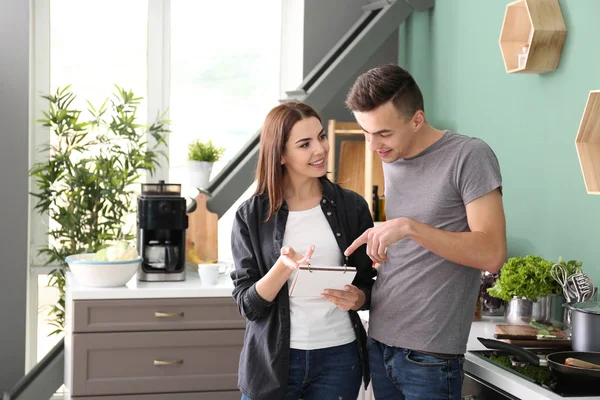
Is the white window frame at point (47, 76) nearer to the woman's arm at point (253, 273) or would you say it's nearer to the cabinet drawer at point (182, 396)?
the cabinet drawer at point (182, 396)

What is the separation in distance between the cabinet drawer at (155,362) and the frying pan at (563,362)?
1566mm

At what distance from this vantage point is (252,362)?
208 centimetres

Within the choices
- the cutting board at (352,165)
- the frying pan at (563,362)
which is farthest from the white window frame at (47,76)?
the frying pan at (563,362)

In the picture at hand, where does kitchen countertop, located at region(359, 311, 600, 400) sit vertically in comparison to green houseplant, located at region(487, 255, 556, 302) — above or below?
below

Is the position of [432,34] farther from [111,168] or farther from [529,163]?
[111,168]

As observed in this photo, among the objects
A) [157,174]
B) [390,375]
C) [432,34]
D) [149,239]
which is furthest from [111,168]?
[390,375]

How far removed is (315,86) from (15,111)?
176 centimetres

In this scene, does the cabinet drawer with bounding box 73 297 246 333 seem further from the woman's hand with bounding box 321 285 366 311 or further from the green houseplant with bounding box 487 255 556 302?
the woman's hand with bounding box 321 285 366 311

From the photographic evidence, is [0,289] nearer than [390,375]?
No

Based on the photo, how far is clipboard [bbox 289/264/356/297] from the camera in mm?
1878

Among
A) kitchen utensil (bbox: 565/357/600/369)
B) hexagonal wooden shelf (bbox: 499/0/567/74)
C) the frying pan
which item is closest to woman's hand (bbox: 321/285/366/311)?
the frying pan

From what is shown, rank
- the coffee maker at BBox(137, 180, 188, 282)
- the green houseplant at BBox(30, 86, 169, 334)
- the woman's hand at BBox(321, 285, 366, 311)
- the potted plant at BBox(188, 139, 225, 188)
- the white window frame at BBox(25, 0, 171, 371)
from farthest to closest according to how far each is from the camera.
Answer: the white window frame at BBox(25, 0, 171, 371) → the green houseplant at BBox(30, 86, 169, 334) → the potted plant at BBox(188, 139, 225, 188) → the coffee maker at BBox(137, 180, 188, 282) → the woman's hand at BBox(321, 285, 366, 311)

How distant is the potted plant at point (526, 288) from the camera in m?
2.60

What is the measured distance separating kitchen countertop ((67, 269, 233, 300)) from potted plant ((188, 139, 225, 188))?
68 centimetres
